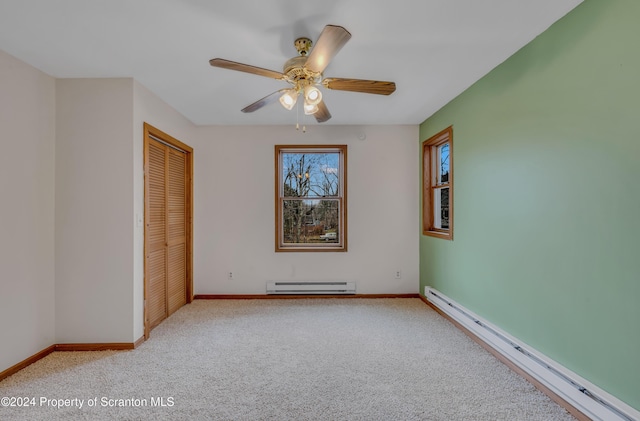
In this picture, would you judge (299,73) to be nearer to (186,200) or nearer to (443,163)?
(443,163)

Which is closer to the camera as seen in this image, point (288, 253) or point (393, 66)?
point (393, 66)

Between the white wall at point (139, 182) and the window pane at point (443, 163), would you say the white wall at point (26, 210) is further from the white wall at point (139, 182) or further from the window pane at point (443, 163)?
the window pane at point (443, 163)

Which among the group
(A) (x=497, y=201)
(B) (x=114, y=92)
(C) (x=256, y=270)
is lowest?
(C) (x=256, y=270)

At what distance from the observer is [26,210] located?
2264 millimetres

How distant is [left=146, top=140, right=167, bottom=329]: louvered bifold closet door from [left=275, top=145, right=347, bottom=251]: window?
1.50m

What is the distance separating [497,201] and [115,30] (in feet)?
10.2

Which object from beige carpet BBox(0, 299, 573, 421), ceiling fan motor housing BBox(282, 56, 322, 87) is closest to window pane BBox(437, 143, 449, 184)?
beige carpet BBox(0, 299, 573, 421)

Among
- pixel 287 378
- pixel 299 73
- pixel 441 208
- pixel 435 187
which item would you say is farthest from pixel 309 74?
pixel 441 208

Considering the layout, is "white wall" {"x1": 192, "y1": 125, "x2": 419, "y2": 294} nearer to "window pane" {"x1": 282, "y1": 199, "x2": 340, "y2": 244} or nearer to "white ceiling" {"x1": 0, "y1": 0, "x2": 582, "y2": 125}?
"window pane" {"x1": 282, "y1": 199, "x2": 340, "y2": 244}

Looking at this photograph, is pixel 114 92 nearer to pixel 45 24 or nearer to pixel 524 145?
pixel 45 24

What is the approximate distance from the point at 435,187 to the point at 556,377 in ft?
7.71

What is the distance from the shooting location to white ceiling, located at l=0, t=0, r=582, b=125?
166 centimetres

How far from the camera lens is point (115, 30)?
1877 mm

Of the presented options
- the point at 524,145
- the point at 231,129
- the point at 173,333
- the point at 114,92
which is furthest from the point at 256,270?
the point at 524,145
